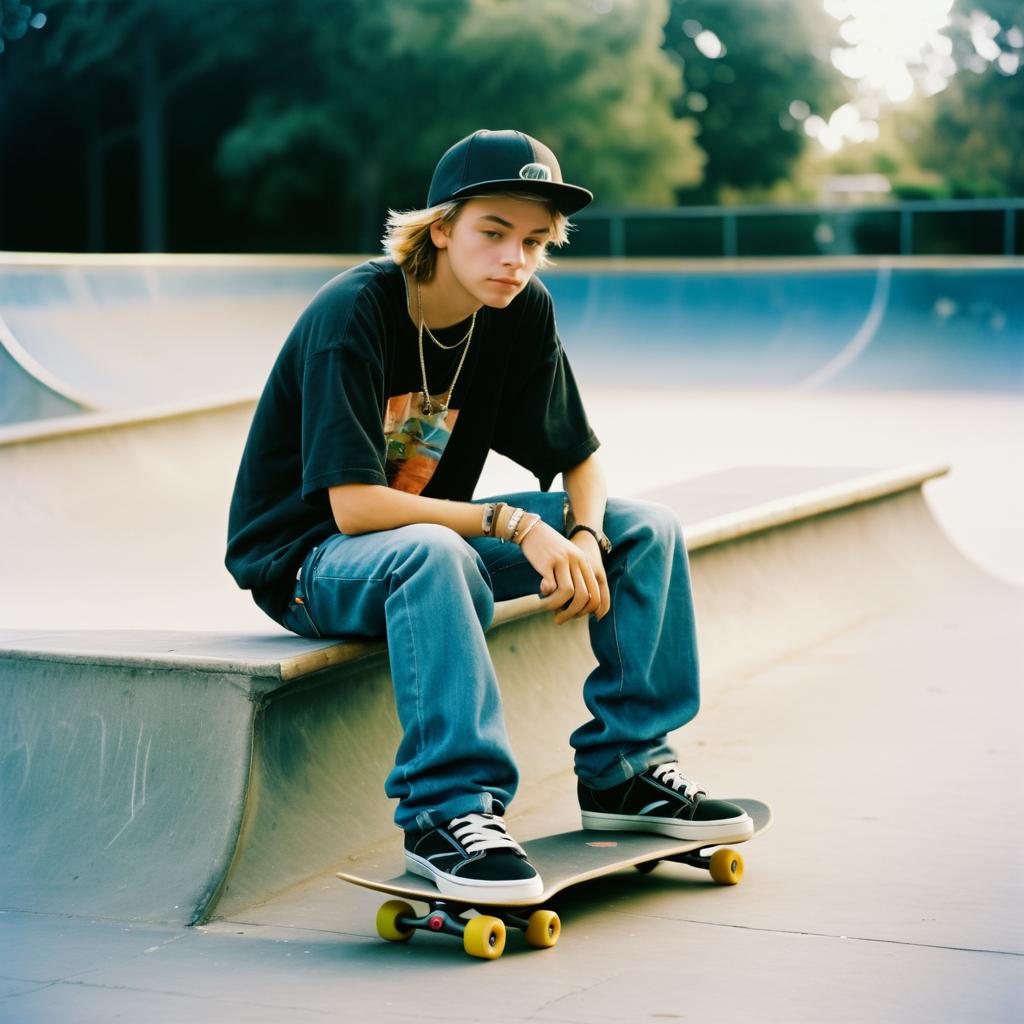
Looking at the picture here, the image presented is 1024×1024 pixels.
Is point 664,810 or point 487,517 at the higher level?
point 487,517

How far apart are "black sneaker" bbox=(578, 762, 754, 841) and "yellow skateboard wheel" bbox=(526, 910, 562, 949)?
460 millimetres

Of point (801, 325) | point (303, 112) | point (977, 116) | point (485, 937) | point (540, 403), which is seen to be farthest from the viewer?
point (977, 116)

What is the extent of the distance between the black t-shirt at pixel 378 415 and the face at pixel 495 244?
0.15 m

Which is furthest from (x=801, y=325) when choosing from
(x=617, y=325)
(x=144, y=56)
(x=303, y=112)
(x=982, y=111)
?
(x=982, y=111)

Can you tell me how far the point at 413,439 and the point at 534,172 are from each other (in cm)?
62

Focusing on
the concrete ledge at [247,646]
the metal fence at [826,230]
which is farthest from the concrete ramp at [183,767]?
the metal fence at [826,230]

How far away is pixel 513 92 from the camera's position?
34.2m

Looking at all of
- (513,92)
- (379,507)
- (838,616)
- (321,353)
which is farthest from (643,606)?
(513,92)

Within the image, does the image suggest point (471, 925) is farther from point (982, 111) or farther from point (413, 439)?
point (982, 111)

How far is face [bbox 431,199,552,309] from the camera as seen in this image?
2.96m

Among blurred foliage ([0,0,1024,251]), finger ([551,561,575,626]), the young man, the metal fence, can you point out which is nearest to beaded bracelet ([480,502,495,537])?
the young man

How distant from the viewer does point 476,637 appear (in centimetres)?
272

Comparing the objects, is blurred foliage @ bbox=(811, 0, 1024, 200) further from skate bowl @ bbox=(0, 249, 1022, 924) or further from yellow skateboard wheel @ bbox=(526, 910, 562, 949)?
yellow skateboard wheel @ bbox=(526, 910, 562, 949)

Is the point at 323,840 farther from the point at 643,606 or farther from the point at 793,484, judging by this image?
the point at 793,484
